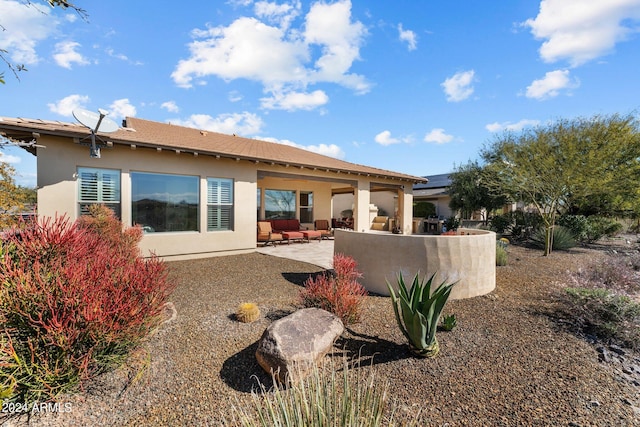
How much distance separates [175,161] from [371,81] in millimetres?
9161

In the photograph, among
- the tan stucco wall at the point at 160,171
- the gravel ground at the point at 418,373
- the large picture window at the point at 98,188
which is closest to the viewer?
the gravel ground at the point at 418,373

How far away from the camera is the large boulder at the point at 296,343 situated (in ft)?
10.6

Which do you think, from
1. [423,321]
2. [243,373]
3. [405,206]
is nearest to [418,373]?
[423,321]

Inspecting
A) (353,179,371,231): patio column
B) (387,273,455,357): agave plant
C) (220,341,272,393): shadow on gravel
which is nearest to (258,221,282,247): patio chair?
(353,179,371,231): patio column

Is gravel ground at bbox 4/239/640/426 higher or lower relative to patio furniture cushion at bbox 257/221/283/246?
lower

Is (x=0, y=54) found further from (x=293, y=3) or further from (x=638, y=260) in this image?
(x=638, y=260)

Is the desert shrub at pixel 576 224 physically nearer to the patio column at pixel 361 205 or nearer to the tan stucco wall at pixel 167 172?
the patio column at pixel 361 205

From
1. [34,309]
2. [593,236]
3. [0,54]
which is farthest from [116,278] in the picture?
[593,236]

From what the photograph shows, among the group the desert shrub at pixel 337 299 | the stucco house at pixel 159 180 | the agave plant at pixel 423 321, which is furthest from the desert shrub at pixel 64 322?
the stucco house at pixel 159 180

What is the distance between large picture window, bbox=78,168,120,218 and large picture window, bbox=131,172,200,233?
0.43 metres

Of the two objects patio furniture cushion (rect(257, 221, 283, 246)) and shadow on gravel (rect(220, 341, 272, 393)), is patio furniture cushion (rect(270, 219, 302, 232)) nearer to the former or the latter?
patio furniture cushion (rect(257, 221, 283, 246))

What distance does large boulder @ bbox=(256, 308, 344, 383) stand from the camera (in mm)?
3217

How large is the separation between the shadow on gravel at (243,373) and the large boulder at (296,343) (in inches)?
4.6

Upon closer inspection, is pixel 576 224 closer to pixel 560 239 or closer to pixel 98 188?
pixel 560 239
